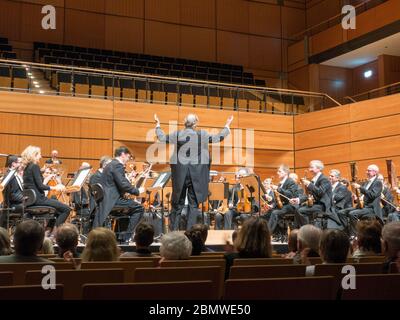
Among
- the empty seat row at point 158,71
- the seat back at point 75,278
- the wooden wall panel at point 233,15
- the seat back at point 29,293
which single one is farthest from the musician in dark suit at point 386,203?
the wooden wall panel at point 233,15

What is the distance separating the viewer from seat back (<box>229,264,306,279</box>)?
229cm

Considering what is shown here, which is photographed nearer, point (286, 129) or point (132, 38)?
point (286, 129)

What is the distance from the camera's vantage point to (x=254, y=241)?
2.98 metres

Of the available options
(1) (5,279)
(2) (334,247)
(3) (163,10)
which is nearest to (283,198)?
(2) (334,247)

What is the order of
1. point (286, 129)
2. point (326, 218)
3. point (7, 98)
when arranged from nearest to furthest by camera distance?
point (326, 218) < point (7, 98) < point (286, 129)

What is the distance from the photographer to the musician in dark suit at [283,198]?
7621mm

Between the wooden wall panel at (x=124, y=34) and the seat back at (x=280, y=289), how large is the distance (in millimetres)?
12198

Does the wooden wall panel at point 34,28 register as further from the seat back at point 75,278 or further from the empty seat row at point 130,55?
the seat back at point 75,278

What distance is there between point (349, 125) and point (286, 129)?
1.59 meters

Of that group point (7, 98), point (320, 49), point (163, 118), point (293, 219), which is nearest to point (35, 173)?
point (293, 219)

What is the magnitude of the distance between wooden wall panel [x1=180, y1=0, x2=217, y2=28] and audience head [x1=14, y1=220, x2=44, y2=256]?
12466 millimetres

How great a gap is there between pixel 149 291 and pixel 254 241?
51.0 inches
